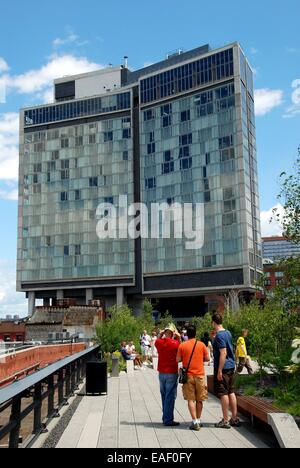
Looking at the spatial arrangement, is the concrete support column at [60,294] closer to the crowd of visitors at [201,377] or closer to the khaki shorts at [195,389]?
the crowd of visitors at [201,377]

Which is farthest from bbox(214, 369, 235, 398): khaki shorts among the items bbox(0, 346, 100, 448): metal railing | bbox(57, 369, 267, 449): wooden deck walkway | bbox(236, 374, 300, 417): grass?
bbox(0, 346, 100, 448): metal railing

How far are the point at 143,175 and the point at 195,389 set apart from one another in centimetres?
8738

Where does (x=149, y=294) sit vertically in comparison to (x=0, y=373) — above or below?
above

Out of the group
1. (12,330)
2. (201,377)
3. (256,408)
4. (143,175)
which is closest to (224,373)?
(201,377)

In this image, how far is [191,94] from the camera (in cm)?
9188

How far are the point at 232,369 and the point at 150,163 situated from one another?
87033 millimetres

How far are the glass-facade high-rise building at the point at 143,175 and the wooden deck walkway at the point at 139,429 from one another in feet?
223

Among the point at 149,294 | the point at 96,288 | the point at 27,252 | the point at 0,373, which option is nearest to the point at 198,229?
the point at 149,294

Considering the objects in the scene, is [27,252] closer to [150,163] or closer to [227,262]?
[150,163]

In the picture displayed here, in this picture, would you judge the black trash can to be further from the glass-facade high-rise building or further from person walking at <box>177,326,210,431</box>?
the glass-facade high-rise building

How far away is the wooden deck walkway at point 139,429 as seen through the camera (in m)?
8.11

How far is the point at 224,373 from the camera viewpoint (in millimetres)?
9438

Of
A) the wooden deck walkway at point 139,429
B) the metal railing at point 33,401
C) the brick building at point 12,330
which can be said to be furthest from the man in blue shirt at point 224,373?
the brick building at point 12,330

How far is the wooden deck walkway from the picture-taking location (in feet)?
26.6
